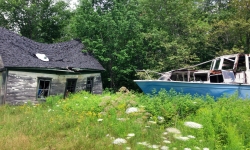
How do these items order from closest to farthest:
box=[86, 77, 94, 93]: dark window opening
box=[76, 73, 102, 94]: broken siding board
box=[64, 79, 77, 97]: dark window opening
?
box=[64, 79, 77, 97]: dark window opening < box=[76, 73, 102, 94]: broken siding board < box=[86, 77, 94, 93]: dark window opening

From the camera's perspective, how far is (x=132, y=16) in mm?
20609

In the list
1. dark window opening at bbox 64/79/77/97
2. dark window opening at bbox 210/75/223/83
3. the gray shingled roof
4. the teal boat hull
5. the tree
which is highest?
the tree

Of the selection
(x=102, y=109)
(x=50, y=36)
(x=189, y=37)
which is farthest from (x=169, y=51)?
(x=50, y=36)

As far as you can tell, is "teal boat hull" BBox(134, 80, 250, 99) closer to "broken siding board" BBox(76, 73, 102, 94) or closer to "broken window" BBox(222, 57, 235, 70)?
"broken window" BBox(222, 57, 235, 70)

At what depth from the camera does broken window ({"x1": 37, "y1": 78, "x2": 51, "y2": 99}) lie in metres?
14.5

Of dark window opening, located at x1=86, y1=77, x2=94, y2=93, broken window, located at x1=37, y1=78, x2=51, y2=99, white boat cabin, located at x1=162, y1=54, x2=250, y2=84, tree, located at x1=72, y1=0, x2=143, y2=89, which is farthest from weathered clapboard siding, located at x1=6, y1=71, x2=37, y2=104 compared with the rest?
→ white boat cabin, located at x1=162, y1=54, x2=250, y2=84

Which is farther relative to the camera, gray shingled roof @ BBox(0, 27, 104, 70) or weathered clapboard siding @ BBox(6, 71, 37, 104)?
gray shingled roof @ BBox(0, 27, 104, 70)

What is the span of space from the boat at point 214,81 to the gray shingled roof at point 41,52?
6842mm

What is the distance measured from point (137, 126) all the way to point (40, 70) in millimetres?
10397

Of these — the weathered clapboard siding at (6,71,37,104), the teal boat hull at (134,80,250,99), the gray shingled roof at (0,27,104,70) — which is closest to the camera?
the teal boat hull at (134,80,250,99)

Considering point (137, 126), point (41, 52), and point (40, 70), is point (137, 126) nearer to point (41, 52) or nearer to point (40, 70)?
point (40, 70)

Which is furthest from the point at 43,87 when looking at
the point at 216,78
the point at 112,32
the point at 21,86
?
the point at 216,78

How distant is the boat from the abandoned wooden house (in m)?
6.62

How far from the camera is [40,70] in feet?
46.9
